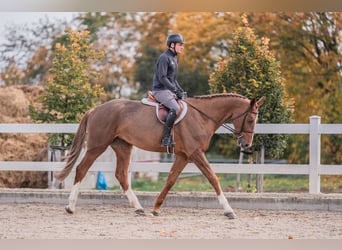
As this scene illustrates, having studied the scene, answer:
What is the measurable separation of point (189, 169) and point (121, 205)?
125 centimetres

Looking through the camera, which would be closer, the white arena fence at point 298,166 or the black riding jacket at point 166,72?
the black riding jacket at point 166,72

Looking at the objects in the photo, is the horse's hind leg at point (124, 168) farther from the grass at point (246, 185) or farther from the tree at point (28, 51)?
the tree at point (28, 51)

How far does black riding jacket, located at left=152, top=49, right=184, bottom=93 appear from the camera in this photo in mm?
9672

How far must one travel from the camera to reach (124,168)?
1030cm

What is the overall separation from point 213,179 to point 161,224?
1038 millimetres

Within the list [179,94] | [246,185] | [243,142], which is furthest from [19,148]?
[243,142]

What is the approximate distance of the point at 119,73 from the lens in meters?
31.0

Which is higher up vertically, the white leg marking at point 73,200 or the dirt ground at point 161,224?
the white leg marking at point 73,200

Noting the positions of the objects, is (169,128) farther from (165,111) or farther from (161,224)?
(161,224)

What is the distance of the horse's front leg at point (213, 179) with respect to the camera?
31.5 feet

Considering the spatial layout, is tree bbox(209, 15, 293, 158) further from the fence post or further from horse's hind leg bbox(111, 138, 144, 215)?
horse's hind leg bbox(111, 138, 144, 215)

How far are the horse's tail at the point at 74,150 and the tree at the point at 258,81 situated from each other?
9.89 ft

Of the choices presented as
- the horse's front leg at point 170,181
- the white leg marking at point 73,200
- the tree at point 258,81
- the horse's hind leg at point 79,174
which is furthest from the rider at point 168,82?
the tree at point 258,81

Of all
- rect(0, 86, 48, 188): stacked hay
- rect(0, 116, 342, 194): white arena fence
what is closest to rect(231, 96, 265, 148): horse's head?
rect(0, 116, 342, 194): white arena fence
